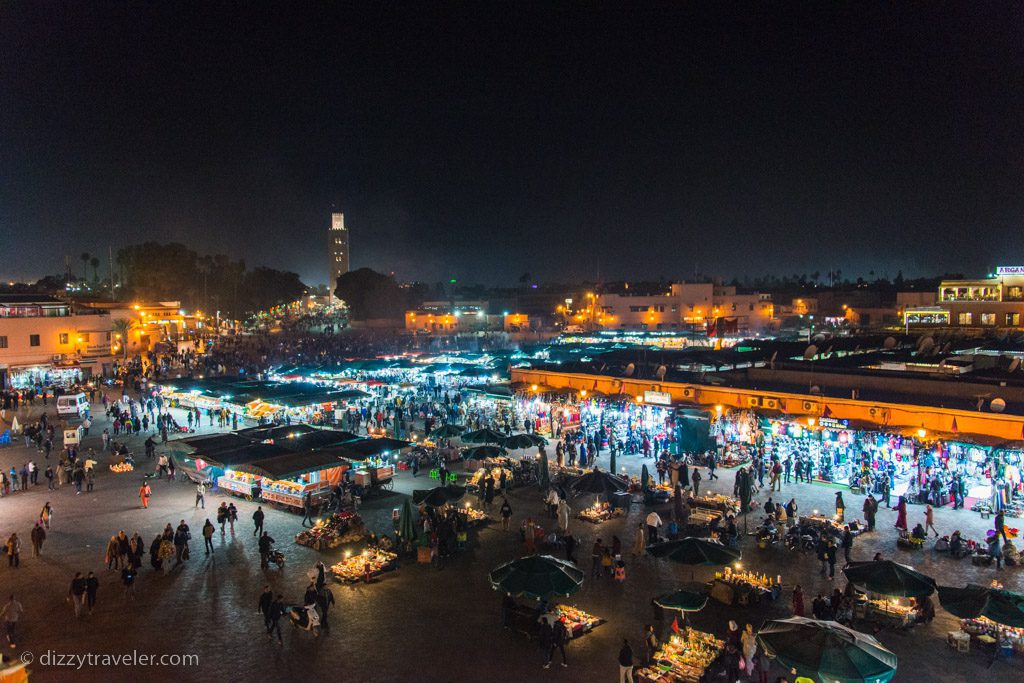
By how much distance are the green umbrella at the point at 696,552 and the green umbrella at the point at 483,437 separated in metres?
9.60

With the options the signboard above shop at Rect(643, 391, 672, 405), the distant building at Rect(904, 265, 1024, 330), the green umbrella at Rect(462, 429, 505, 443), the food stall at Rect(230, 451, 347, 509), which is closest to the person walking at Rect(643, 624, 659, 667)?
the food stall at Rect(230, 451, 347, 509)

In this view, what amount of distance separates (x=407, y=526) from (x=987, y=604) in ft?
33.7

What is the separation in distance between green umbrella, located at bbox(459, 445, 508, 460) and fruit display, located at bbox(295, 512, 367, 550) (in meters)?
4.90

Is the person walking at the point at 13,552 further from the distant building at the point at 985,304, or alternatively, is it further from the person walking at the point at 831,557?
the distant building at the point at 985,304

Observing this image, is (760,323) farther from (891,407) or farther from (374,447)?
(374,447)

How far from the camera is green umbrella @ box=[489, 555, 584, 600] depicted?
10.7m

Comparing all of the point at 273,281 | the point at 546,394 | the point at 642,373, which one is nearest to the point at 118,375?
the point at 546,394

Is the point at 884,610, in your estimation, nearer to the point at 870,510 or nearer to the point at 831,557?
the point at 831,557

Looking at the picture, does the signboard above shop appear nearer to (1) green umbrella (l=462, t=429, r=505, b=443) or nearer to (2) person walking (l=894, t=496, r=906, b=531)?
(1) green umbrella (l=462, t=429, r=505, b=443)

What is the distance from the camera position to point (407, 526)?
14.6 metres

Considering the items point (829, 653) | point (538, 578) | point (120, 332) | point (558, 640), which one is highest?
point (120, 332)

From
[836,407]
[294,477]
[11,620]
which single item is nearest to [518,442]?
[294,477]

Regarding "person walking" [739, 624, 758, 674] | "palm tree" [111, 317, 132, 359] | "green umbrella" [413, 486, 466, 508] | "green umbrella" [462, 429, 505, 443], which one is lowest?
"person walking" [739, 624, 758, 674]

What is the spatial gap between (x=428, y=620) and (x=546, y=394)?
17.3 metres
